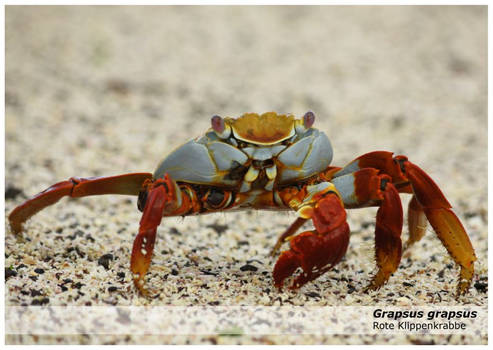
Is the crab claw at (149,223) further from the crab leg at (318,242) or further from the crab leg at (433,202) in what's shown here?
the crab leg at (433,202)

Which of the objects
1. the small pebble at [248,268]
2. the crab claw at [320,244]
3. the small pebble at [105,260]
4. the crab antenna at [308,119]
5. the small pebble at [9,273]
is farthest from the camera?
the small pebble at [248,268]

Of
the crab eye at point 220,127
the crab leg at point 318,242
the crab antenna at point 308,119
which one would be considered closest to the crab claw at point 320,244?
the crab leg at point 318,242

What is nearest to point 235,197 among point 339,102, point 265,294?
point 265,294

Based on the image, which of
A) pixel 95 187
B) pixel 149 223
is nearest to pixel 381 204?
pixel 149 223

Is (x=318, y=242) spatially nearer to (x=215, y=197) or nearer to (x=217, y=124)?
(x=215, y=197)

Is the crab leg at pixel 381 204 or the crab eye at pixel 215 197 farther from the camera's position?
the crab eye at pixel 215 197

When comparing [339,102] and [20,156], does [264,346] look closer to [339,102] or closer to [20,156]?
[20,156]
